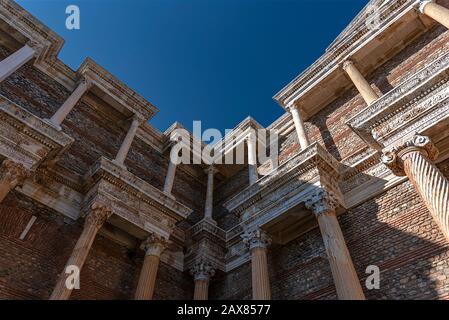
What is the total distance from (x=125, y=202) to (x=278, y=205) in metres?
4.80

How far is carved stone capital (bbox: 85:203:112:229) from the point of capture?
33.5 feet

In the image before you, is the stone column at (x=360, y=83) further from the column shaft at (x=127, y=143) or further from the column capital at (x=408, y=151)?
the column shaft at (x=127, y=143)

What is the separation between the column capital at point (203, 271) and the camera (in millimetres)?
12227

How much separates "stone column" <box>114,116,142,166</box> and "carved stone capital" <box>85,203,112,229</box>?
2.31m

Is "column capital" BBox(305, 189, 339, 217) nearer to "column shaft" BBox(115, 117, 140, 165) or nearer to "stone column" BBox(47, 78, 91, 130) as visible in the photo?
Answer: "column shaft" BBox(115, 117, 140, 165)

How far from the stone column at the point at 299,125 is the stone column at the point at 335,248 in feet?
11.0

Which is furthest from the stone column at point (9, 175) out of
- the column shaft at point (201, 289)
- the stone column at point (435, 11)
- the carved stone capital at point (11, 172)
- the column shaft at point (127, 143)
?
the stone column at point (435, 11)

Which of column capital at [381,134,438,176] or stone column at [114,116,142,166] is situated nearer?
column capital at [381,134,438,176]

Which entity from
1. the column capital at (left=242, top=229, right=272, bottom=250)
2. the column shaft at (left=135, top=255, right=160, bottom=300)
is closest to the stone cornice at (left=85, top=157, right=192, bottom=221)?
the column shaft at (left=135, top=255, right=160, bottom=300)

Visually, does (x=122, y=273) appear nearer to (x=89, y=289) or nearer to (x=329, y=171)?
(x=89, y=289)

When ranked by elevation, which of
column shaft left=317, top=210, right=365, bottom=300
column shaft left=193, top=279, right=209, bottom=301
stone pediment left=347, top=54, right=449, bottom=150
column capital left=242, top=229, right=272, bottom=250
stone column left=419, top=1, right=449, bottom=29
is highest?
stone column left=419, top=1, right=449, bottom=29

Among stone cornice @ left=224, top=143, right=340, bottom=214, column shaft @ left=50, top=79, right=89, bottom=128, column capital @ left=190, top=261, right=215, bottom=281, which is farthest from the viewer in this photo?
column capital @ left=190, top=261, right=215, bottom=281

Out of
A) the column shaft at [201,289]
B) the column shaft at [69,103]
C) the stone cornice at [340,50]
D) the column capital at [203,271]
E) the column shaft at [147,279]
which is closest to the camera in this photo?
the column shaft at [147,279]

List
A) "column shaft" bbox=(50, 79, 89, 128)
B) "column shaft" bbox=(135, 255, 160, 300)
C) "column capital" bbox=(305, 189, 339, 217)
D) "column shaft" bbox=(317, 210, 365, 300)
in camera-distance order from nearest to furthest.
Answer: "column shaft" bbox=(317, 210, 365, 300)
"column capital" bbox=(305, 189, 339, 217)
"column shaft" bbox=(135, 255, 160, 300)
"column shaft" bbox=(50, 79, 89, 128)
